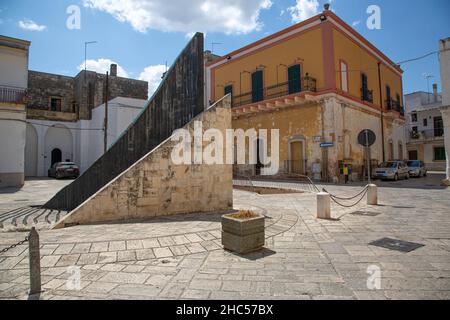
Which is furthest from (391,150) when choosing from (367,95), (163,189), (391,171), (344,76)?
(163,189)

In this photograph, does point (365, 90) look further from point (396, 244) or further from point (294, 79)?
point (396, 244)

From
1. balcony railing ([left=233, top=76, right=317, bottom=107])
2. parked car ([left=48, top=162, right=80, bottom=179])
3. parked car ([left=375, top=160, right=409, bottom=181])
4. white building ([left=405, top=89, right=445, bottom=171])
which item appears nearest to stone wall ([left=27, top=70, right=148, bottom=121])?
parked car ([left=48, top=162, right=80, bottom=179])

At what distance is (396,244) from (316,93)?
13.4 m

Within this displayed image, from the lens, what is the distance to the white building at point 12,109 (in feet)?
51.2

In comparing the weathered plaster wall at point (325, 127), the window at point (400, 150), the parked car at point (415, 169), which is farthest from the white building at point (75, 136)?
the window at point (400, 150)

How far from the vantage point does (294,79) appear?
17.8 metres

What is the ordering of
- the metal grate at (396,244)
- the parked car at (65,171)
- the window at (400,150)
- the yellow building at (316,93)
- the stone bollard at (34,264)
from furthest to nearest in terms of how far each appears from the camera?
the window at (400,150), the parked car at (65,171), the yellow building at (316,93), the metal grate at (396,244), the stone bollard at (34,264)

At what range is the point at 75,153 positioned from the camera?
1045 inches

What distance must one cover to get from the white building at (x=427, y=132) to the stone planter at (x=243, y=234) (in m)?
35.5

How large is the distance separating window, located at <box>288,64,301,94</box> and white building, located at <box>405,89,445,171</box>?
23.6 m

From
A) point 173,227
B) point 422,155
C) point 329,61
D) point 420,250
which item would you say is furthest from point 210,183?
point 422,155

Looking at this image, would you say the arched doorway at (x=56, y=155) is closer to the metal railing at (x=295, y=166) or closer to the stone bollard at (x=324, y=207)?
the metal railing at (x=295, y=166)

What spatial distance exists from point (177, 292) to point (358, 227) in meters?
4.29

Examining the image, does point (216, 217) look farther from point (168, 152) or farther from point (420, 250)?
point (420, 250)
